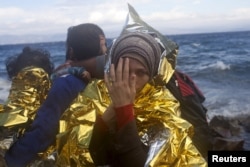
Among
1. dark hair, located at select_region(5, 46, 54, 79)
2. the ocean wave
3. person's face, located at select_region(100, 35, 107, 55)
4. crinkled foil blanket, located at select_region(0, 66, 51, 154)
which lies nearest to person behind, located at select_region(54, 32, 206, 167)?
crinkled foil blanket, located at select_region(0, 66, 51, 154)

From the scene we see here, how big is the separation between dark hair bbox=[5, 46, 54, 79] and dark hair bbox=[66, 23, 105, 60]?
0.40 meters

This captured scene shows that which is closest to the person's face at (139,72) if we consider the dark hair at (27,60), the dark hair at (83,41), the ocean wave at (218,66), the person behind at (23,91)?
the dark hair at (83,41)

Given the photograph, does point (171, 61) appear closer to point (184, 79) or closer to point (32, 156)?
point (184, 79)

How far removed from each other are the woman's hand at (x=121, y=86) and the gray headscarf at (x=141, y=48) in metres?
0.09

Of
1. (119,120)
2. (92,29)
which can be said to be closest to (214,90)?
(92,29)

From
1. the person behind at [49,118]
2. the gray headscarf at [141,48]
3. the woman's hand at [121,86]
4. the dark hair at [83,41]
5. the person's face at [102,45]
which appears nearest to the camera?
the woman's hand at [121,86]

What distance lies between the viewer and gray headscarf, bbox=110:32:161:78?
1.38 metres

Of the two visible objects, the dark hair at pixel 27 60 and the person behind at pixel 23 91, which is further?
the dark hair at pixel 27 60

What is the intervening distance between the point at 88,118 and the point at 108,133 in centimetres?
10

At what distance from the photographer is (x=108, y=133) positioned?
1.39 meters

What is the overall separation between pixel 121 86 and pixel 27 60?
4.00 feet

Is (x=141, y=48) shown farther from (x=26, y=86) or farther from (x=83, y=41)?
(x=26, y=86)

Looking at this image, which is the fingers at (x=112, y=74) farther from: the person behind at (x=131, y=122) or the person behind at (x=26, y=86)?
the person behind at (x=26, y=86)

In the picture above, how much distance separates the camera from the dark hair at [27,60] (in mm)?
2326
